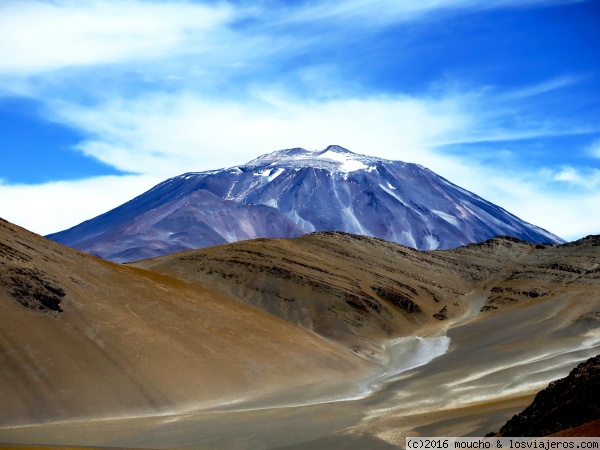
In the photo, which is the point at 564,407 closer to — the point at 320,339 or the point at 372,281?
the point at 320,339

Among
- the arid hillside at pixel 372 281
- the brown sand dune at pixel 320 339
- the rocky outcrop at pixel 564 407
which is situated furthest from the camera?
the arid hillside at pixel 372 281

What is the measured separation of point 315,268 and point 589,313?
87.0 ft

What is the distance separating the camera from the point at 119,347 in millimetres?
42062

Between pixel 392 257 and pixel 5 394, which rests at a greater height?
pixel 392 257

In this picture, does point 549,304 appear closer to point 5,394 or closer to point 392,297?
point 392,297

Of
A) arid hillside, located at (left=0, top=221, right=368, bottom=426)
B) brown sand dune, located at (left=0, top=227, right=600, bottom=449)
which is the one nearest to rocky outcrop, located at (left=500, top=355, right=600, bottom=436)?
brown sand dune, located at (left=0, top=227, right=600, bottom=449)

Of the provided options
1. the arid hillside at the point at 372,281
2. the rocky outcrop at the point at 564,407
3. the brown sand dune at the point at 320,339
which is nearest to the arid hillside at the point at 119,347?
the brown sand dune at the point at 320,339

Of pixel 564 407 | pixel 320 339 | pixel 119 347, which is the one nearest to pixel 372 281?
pixel 320 339

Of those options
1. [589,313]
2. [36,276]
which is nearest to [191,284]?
[36,276]

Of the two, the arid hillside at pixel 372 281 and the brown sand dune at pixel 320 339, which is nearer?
the brown sand dune at pixel 320 339

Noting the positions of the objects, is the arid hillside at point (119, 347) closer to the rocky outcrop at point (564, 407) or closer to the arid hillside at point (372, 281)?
the arid hillside at point (372, 281)

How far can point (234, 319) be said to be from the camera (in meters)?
55.8

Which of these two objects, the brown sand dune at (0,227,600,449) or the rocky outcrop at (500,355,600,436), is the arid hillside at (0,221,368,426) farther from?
the rocky outcrop at (500,355,600,436)

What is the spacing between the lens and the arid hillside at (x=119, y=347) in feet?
120
